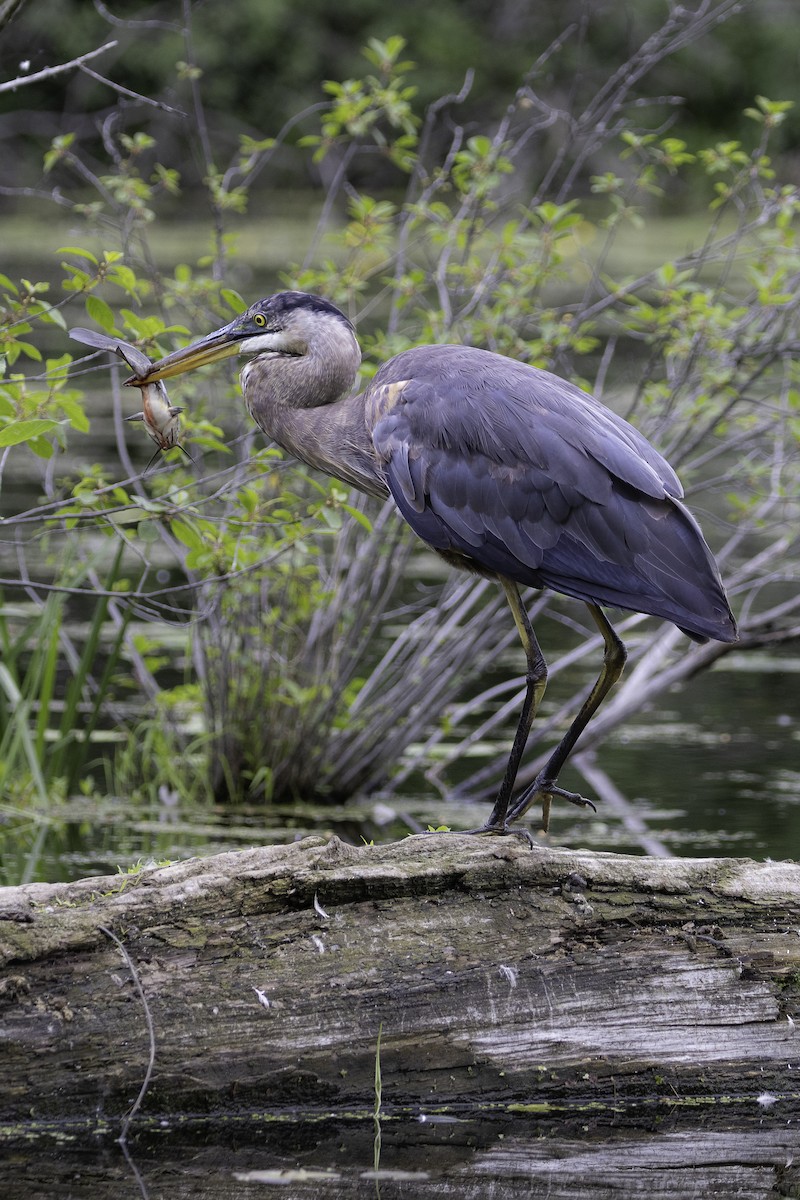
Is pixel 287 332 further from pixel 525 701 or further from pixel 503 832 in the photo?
pixel 503 832

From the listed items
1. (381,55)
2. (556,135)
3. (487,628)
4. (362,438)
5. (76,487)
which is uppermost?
(381,55)

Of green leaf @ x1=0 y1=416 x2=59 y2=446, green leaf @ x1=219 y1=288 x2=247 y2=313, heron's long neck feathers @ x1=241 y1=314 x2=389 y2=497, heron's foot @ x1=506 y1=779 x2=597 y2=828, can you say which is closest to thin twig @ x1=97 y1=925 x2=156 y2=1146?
green leaf @ x1=0 y1=416 x2=59 y2=446

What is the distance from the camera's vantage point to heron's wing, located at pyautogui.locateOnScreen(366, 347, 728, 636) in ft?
12.8

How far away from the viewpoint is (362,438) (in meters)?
4.34

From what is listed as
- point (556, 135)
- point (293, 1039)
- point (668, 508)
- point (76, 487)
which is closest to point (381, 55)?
point (76, 487)

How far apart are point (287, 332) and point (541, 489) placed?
94 cm

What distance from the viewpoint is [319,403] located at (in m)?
4.51

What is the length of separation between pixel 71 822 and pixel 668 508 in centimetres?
305

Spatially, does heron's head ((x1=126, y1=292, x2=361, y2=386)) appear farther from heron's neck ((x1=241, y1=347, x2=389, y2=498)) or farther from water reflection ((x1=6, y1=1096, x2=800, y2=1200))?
water reflection ((x1=6, y1=1096, x2=800, y2=1200))

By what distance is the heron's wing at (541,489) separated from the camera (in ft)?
12.8

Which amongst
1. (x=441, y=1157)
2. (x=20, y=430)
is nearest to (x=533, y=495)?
(x=20, y=430)

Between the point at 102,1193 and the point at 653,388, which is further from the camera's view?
the point at 653,388

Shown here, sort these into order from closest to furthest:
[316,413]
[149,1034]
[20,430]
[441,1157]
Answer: [149,1034] < [441,1157] < [20,430] < [316,413]

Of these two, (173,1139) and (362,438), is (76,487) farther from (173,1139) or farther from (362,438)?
(173,1139)
